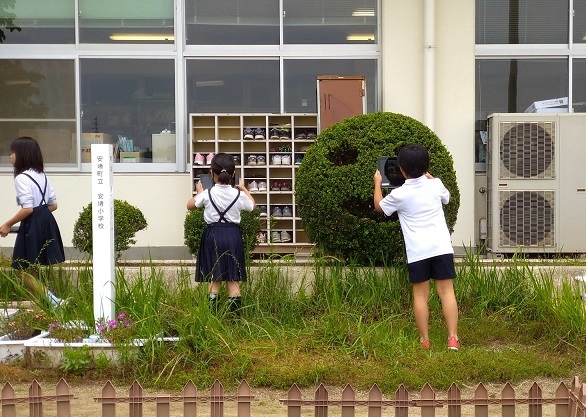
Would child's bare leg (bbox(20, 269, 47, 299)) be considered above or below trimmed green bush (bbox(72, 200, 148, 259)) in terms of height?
below

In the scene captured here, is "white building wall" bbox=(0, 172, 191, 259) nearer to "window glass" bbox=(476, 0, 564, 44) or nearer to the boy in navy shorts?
"window glass" bbox=(476, 0, 564, 44)

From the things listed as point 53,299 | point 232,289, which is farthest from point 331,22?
point 53,299

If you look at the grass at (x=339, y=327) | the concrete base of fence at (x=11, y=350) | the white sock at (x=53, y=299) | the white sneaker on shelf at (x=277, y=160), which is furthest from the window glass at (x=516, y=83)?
the concrete base of fence at (x=11, y=350)

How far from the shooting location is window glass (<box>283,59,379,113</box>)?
10805mm

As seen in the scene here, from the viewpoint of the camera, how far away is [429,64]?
34.0 feet

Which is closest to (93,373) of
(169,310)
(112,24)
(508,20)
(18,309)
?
(169,310)

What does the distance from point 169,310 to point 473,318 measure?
98.2 inches

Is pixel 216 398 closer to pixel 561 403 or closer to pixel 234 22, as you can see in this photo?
pixel 561 403

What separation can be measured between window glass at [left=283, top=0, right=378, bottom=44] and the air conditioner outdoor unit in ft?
6.94

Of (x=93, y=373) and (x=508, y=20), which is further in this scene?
(x=508, y=20)

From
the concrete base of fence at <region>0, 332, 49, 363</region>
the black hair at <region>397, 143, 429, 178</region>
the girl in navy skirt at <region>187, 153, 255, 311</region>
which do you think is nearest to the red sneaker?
the black hair at <region>397, 143, 429, 178</region>

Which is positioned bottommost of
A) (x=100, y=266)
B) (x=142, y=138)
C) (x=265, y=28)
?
(x=100, y=266)

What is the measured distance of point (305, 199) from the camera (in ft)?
24.9

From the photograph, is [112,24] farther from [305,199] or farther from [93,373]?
[93,373]
